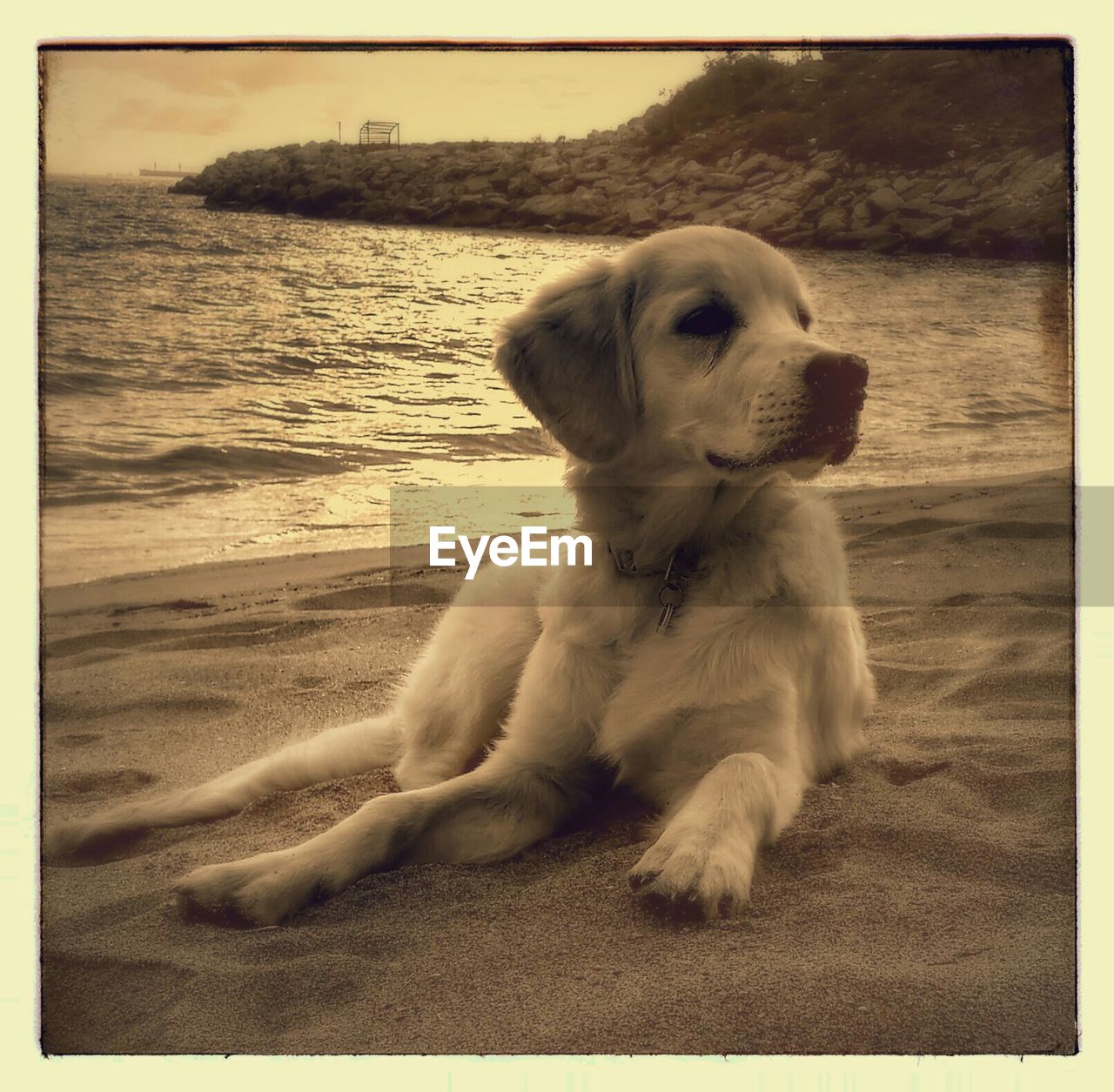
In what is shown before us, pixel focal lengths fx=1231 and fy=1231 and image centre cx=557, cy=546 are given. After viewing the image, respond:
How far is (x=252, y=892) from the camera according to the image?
8.86ft

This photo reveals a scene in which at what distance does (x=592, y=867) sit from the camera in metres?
2.77

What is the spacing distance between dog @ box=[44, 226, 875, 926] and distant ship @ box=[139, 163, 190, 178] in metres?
0.94

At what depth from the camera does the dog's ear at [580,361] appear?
292 centimetres

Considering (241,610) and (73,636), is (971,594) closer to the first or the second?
(241,610)

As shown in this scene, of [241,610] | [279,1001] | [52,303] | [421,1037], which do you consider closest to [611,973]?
[421,1037]

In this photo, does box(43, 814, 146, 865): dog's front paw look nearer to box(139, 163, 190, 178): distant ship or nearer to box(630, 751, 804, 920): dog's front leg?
box(630, 751, 804, 920): dog's front leg

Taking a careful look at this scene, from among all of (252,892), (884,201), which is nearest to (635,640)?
(252,892)

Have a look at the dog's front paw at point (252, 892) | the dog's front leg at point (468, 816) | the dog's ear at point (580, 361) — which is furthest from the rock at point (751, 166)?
the dog's front paw at point (252, 892)

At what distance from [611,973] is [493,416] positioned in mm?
1338

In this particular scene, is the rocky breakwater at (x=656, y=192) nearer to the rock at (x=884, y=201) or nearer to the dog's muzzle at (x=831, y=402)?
the rock at (x=884, y=201)

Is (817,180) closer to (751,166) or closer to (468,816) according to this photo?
(751,166)

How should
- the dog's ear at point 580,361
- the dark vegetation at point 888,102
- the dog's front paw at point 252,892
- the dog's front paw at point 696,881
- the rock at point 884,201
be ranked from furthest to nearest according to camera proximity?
the rock at point 884,201, the dark vegetation at point 888,102, the dog's ear at point 580,361, the dog's front paw at point 252,892, the dog's front paw at point 696,881

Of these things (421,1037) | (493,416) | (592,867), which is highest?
(493,416)

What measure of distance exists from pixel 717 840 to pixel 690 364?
1.05 meters
